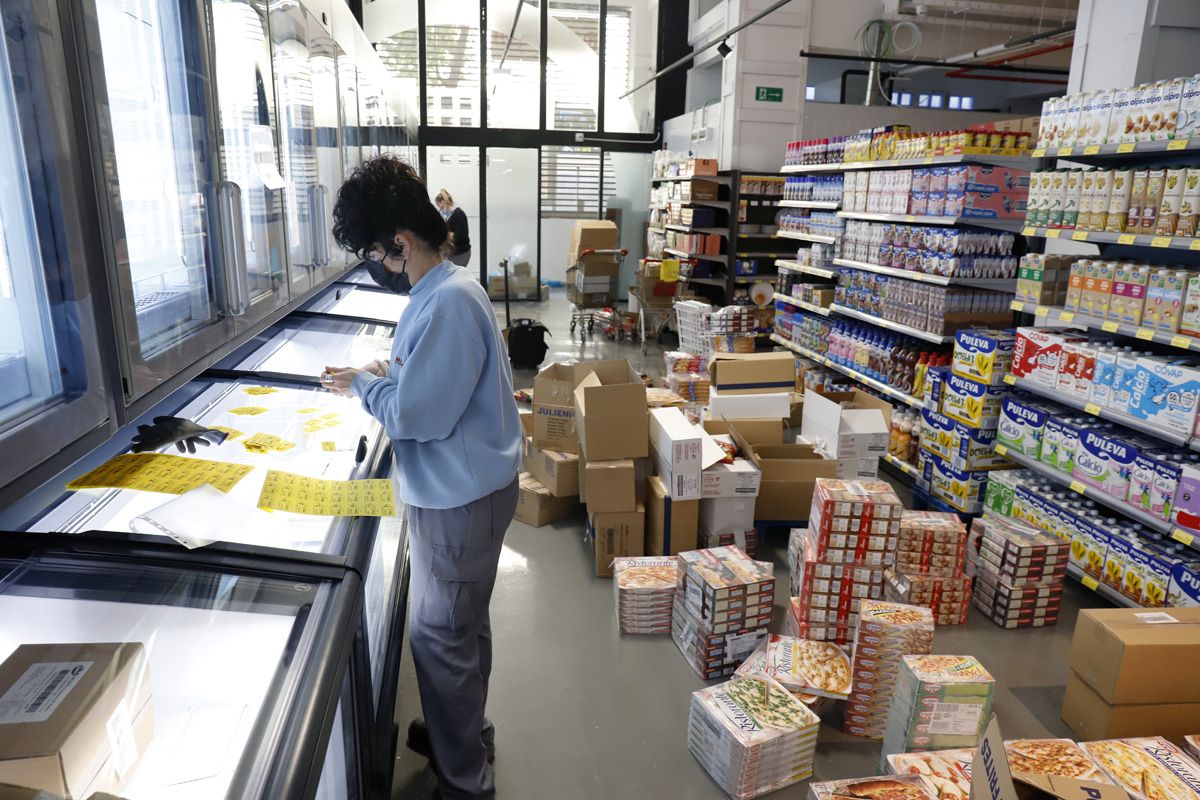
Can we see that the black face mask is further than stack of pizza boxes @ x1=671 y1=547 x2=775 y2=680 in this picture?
No

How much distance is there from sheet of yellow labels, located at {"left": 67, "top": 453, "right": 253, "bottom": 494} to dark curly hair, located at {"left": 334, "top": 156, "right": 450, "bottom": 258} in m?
0.74

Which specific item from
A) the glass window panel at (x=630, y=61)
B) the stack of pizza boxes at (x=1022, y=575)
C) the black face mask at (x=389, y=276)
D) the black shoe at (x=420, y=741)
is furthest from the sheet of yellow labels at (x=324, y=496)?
the glass window panel at (x=630, y=61)

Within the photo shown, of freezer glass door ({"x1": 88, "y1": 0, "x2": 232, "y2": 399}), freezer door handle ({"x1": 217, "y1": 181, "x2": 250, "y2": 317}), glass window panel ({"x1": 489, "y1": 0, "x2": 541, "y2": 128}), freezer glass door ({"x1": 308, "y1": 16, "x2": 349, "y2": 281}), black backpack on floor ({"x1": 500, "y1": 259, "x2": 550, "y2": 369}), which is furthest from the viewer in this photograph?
glass window panel ({"x1": 489, "y1": 0, "x2": 541, "y2": 128})

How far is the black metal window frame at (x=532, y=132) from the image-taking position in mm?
13383

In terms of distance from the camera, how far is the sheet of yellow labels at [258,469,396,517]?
182 centimetres

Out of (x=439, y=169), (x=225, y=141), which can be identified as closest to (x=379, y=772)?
(x=225, y=141)

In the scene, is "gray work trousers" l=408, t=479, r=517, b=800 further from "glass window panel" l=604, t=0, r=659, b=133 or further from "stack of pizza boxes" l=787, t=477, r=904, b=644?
"glass window panel" l=604, t=0, r=659, b=133

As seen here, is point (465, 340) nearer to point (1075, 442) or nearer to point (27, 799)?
point (27, 799)

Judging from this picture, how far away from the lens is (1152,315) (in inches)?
143

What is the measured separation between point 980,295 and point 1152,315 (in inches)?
70.8

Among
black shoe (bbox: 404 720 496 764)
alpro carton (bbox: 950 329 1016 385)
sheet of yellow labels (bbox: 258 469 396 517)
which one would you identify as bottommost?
black shoe (bbox: 404 720 496 764)

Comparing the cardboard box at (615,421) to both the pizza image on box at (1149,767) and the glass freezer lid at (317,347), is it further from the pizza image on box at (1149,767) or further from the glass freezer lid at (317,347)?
the pizza image on box at (1149,767)

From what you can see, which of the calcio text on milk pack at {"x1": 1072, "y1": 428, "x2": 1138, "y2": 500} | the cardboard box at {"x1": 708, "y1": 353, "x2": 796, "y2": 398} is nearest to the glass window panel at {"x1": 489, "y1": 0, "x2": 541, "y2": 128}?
the cardboard box at {"x1": 708, "y1": 353, "x2": 796, "y2": 398}

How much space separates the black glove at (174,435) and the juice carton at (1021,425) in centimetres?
412
